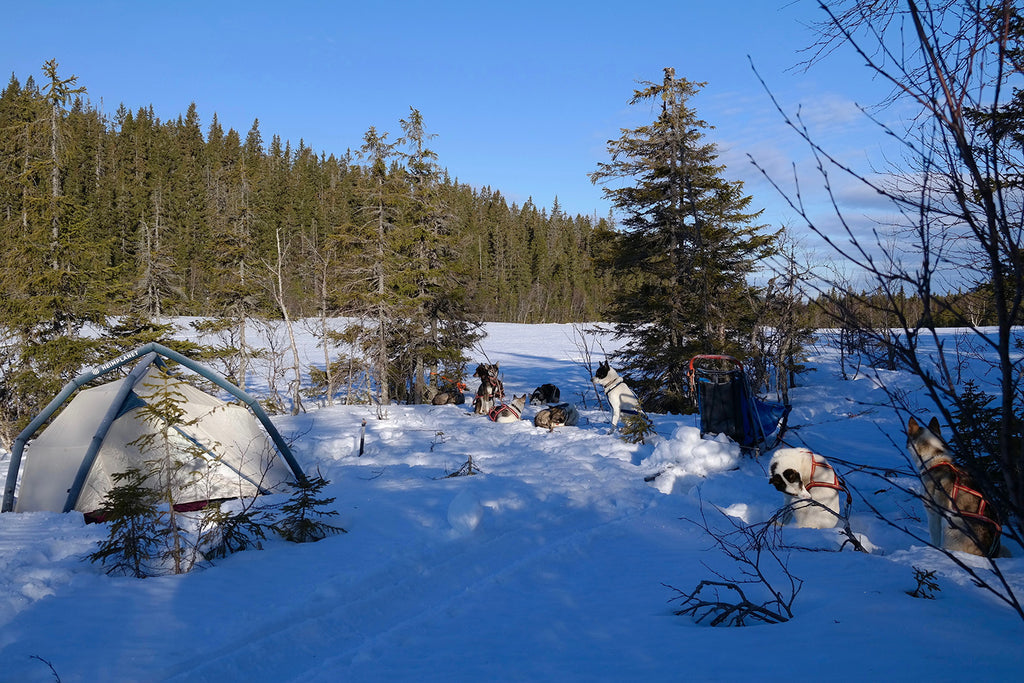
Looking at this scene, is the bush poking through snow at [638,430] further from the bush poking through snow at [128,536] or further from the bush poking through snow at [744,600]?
the bush poking through snow at [128,536]

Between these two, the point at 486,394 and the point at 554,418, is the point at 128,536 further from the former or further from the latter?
the point at 486,394

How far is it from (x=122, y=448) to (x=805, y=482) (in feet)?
25.6

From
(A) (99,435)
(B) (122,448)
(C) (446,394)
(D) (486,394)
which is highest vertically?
(A) (99,435)

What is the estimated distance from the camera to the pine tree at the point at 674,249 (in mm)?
17047

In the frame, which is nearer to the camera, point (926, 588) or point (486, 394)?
point (926, 588)

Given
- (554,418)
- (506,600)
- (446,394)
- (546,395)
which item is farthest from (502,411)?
(506,600)

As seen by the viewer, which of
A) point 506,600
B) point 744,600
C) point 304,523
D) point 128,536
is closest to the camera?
point 744,600

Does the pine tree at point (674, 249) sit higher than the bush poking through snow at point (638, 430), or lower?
higher

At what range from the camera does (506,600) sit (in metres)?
4.71

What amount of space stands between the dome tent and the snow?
658 millimetres

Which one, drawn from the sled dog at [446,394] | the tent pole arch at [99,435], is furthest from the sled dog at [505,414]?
the tent pole arch at [99,435]

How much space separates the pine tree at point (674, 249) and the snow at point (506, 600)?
31.0ft

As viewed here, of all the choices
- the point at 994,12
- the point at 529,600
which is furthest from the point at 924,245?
the point at 529,600

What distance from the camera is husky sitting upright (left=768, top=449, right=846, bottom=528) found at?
6098mm
